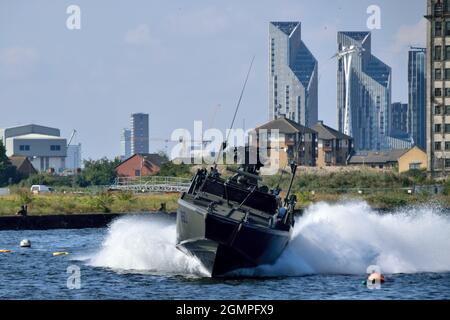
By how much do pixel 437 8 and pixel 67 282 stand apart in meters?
136

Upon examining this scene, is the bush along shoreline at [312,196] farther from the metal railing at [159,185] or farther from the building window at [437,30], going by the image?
the building window at [437,30]

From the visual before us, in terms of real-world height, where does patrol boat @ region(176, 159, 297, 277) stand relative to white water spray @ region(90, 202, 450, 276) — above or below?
above

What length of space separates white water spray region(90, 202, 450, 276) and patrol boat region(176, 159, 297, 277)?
117 cm

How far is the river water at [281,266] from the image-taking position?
60000 mm

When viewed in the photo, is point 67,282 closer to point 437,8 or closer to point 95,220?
point 95,220

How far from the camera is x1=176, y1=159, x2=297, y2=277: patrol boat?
62.4m

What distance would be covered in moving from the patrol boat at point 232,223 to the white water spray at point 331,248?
117cm

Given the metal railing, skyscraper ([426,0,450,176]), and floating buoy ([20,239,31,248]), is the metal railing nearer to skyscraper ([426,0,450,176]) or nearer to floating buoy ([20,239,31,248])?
skyscraper ([426,0,450,176])

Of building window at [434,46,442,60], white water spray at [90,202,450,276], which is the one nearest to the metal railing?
building window at [434,46,442,60]

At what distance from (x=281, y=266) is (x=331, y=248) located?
627cm

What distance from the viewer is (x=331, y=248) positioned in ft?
239

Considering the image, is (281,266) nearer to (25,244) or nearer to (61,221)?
(25,244)
